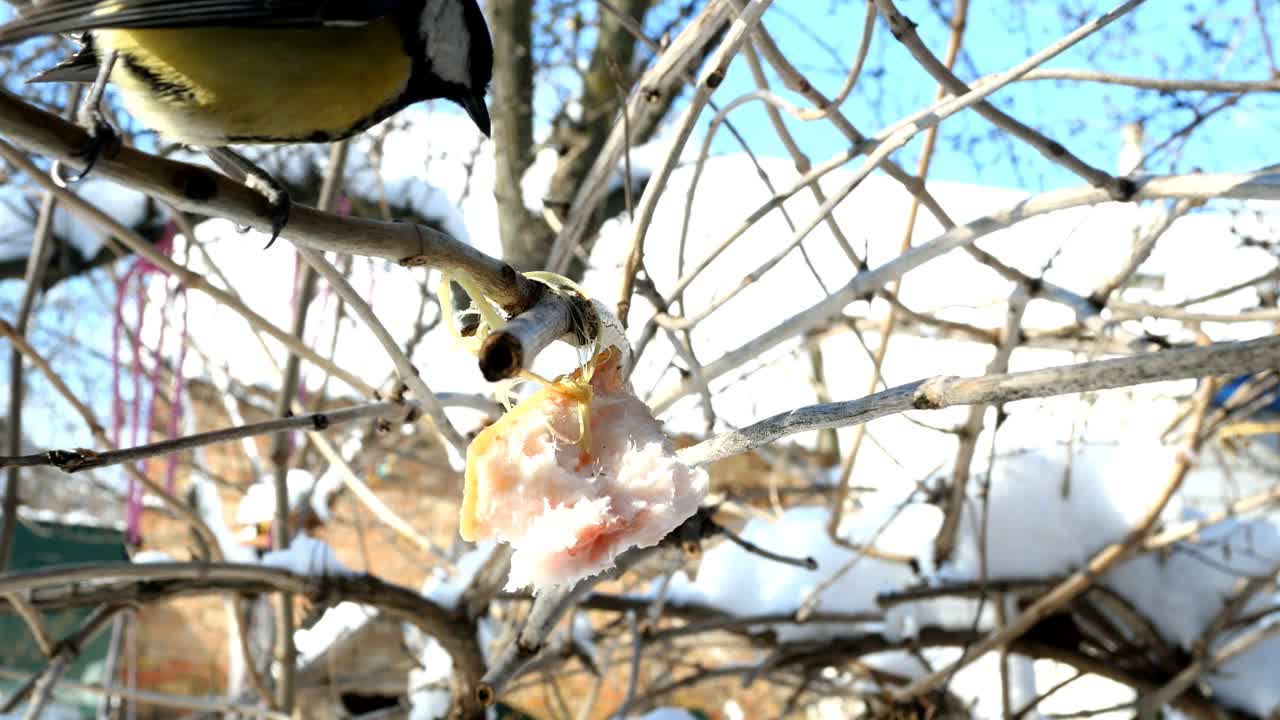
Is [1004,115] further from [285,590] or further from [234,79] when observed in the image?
[285,590]

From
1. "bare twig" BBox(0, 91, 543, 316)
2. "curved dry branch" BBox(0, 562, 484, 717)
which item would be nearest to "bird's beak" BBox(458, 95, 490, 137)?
"bare twig" BBox(0, 91, 543, 316)

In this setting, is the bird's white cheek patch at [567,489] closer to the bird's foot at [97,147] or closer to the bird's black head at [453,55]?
the bird's foot at [97,147]

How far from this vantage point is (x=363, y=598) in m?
1.89

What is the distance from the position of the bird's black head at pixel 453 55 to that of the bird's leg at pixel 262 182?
8.8 inches

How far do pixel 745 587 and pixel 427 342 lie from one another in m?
1.96

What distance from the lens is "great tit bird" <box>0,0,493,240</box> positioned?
3.86 ft

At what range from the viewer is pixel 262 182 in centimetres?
115

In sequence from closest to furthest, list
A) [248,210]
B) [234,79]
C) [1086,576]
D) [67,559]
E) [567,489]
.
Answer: [248,210] < [567,489] < [234,79] < [1086,576] < [67,559]

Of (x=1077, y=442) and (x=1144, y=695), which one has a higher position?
(x=1077, y=442)

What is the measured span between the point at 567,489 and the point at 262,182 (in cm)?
46

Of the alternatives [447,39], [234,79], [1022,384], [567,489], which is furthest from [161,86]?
[1022,384]

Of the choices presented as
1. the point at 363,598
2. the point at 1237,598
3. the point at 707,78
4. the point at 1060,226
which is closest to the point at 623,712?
the point at 363,598

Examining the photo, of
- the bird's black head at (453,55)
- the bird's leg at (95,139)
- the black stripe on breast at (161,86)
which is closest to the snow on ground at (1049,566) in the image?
the bird's black head at (453,55)

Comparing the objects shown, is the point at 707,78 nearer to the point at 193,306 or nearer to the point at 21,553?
the point at 193,306
